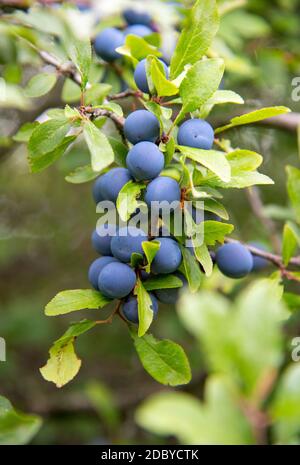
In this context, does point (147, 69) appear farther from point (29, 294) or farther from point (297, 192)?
point (29, 294)

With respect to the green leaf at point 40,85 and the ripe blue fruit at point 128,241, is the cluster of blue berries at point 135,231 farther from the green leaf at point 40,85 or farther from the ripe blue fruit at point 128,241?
the green leaf at point 40,85

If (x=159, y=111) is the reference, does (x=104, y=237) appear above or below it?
below

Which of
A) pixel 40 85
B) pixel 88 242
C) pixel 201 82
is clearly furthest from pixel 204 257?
pixel 88 242

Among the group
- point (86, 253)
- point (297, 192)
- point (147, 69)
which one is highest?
point (147, 69)

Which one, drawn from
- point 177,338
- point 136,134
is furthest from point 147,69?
point 177,338

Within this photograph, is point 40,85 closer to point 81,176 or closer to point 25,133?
point 25,133
